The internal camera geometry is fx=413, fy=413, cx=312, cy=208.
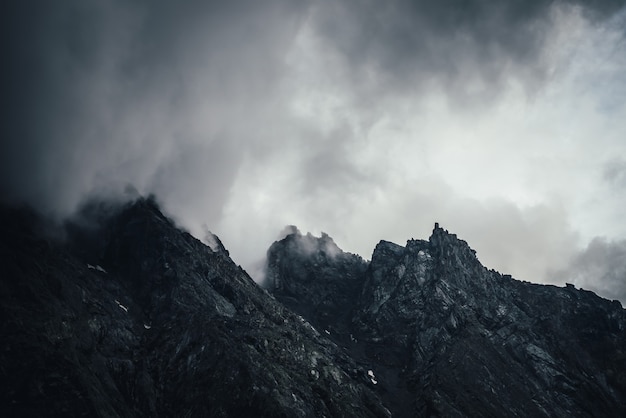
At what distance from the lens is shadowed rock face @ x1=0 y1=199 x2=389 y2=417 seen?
11306 cm

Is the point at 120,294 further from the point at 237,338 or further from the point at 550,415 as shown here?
the point at 550,415

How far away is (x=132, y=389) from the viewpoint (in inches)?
5428

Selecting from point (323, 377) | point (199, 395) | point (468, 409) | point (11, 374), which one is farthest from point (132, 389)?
point (468, 409)

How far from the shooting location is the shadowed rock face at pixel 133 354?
4451 inches

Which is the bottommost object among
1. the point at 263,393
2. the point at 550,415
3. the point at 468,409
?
the point at 263,393

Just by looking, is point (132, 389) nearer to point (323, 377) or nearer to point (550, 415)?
point (323, 377)

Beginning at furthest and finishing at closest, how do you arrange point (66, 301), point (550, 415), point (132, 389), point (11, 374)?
point (550, 415) → point (66, 301) → point (132, 389) → point (11, 374)

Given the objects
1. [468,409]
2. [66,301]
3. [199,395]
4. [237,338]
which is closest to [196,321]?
[237,338]

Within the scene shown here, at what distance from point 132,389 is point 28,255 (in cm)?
6435

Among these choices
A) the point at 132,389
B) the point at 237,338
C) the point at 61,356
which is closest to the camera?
the point at 61,356

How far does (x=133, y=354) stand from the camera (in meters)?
154

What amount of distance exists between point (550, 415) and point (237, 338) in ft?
470

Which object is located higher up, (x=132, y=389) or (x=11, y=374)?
(x=132, y=389)

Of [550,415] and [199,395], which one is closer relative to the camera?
[199,395]
